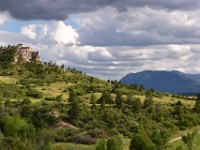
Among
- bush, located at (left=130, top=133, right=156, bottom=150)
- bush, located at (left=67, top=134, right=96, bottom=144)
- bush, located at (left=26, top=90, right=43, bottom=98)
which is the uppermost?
bush, located at (left=26, top=90, right=43, bottom=98)

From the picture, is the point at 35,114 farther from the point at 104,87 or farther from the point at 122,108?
the point at 104,87

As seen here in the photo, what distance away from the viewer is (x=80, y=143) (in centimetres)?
11850

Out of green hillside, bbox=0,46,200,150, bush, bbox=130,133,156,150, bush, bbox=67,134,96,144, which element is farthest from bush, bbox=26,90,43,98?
bush, bbox=130,133,156,150

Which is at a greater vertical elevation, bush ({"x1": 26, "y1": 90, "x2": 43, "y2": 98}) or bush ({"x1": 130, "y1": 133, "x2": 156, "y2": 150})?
bush ({"x1": 26, "y1": 90, "x2": 43, "y2": 98})

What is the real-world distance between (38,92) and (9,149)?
94.4 m

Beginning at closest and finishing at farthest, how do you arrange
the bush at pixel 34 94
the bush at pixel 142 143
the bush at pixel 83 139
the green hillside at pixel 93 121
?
the bush at pixel 142 143
the green hillside at pixel 93 121
the bush at pixel 83 139
the bush at pixel 34 94

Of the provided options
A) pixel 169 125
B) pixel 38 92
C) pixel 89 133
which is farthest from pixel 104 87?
pixel 89 133

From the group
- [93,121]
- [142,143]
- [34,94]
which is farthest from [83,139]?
[34,94]

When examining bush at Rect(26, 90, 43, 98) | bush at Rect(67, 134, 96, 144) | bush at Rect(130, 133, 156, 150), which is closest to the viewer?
bush at Rect(130, 133, 156, 150)

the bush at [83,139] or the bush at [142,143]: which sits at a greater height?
the bush at [142,143]

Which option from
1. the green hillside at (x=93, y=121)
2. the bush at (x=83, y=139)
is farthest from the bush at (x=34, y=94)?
the bush at (x=83, y=139)

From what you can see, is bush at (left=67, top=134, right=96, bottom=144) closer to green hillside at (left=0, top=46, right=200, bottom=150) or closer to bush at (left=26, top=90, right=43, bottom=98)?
green hillside at (left=0, top=46, right=200, bottom=150)

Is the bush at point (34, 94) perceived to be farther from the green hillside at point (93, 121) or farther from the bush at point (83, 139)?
the bush at point (83, 139)

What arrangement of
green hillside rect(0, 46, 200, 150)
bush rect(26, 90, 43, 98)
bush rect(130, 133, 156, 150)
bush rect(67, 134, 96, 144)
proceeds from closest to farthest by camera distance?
bush rect(130, 133, 156, 150) < green hillside rect(0, 46, 200, 150) < bush rect(67, 134, 96, 144) < bush rect(26, 90, 43, 98)
